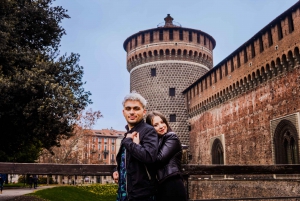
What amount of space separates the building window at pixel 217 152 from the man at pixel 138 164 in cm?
1901

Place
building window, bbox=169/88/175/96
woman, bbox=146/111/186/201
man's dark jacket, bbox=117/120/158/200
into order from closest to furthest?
man's dark jacket, bbox=117/120/158/200 → woman, bbox=146/111/186/201 → building window, bbox=169/88/175/96

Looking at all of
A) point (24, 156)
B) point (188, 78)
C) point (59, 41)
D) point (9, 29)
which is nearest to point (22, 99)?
point (9, 29)

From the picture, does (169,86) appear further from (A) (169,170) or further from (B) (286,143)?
(A) (169,170)

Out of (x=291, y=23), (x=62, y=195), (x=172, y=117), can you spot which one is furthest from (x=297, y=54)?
(x=172, y=117)

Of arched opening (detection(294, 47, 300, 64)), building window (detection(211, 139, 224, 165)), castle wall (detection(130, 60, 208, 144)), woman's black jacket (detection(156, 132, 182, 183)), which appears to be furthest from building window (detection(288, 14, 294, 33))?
woman's black jacket (detection(156, 132, 182, 183))

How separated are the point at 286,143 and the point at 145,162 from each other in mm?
14066

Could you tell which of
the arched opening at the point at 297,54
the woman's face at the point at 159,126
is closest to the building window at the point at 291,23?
the arched opening at the point at 297,54

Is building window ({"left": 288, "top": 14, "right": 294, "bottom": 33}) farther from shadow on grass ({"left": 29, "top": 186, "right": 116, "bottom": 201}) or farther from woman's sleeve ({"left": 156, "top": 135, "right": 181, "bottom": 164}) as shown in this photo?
woman's sleeve ({"left": 156, "top": 135, "right": 181, "bottom": 164})

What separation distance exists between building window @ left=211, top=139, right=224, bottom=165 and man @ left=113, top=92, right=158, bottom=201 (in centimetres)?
1901

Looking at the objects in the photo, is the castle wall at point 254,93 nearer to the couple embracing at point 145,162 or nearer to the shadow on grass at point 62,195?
the shadow on grass at point 62,195

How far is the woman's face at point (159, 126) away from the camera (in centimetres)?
266

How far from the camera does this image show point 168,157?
7.78 ft

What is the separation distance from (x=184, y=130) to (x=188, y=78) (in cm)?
434

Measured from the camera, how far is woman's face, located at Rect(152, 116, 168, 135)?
266 centimetres
